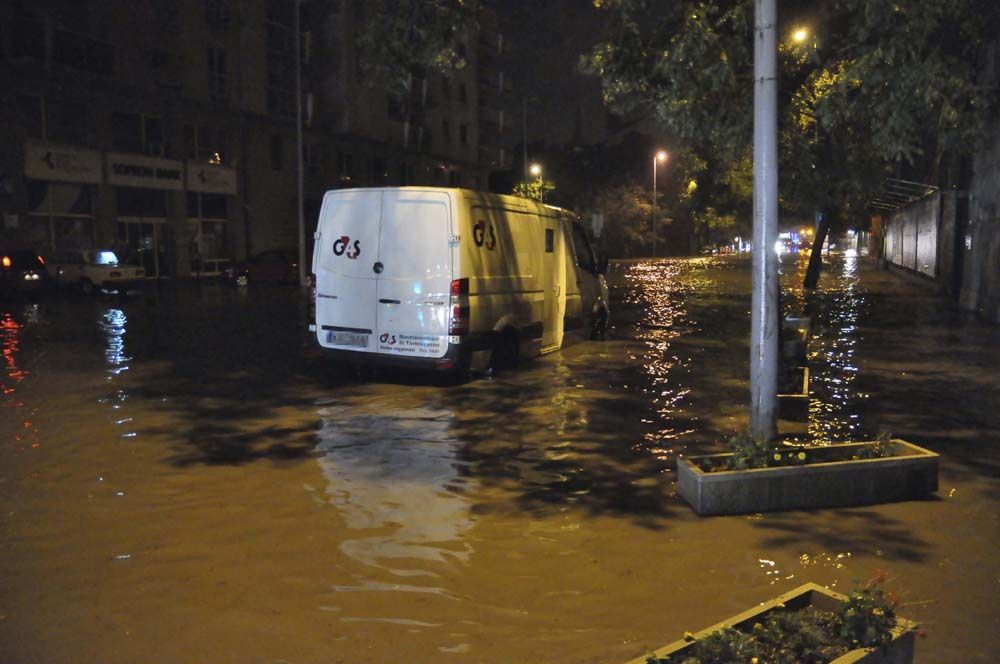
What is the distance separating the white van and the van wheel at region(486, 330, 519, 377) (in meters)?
0.02

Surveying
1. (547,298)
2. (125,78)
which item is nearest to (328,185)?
(125,78)

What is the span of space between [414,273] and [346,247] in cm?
102

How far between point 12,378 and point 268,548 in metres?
8.00

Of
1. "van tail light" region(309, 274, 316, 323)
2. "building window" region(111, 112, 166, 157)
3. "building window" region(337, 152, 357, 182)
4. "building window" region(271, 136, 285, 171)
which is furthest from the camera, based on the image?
"building window" region(337, 152, 357, 182)

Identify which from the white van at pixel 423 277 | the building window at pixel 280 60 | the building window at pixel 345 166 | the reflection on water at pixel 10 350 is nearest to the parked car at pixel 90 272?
the reflection on water at pixel 10 350

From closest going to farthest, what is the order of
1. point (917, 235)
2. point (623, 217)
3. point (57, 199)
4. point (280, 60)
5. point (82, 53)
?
point (57, 199) → point (82, 53) → point (917, 235) → point (280, 60) → point (623, 217)

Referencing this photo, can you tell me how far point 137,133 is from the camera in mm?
35594

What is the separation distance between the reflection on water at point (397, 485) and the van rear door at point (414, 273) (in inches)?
44.2

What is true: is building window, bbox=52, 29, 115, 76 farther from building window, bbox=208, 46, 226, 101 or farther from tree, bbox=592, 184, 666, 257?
tree, bbox=592, 184, 666, 257

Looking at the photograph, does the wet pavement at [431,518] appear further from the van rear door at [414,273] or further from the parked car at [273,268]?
the parked car at [273,268]

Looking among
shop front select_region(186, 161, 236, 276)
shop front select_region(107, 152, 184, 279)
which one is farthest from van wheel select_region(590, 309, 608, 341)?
shop front select_region(186, 161, 236, 276)

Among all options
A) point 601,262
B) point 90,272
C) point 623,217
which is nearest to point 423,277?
point 601,262

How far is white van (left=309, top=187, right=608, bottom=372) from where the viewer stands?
33.5 feet

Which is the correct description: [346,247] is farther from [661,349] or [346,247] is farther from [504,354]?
[661,349]
